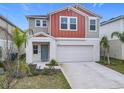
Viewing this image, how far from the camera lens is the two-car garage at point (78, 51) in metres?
20.5

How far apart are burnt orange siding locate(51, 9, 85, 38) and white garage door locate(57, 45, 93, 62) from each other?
133 cm

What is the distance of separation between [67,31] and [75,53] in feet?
8.53

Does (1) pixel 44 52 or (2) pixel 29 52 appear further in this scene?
(1) pixel 44 52

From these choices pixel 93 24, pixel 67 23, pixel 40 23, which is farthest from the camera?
pixel 40 23

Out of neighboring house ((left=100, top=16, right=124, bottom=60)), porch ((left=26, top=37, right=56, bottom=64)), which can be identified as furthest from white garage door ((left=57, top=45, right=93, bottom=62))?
neighboring house ((left=100, top=16, right=124, bottom=60))

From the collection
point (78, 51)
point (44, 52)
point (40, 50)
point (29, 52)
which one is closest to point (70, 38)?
point (78, 51)

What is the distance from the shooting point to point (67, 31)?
66.8 ft

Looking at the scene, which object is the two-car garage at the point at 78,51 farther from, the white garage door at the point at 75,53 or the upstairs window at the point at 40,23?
the upstairs window at the point at 40,23

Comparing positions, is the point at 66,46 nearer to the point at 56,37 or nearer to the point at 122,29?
the point at 56,37

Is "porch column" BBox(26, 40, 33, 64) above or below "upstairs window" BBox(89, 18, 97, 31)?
below

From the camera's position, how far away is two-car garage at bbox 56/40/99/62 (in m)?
20.5

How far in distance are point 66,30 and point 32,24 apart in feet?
13.7

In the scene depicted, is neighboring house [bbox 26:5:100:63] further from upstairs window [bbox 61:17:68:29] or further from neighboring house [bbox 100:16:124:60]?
neighboring house [bbox 100:16:124:60]

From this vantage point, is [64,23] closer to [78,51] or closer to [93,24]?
[93,24]
